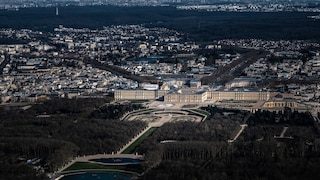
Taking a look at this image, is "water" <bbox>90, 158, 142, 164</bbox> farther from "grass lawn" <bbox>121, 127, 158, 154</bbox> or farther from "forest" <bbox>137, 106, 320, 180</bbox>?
"grass lawn" <bbox>121, 127, 158, 154</bbox>

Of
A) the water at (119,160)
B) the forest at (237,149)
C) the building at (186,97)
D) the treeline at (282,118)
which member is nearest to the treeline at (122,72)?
the building at (186,97)

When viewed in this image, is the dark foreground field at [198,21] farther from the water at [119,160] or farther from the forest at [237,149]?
the water at [119,160]

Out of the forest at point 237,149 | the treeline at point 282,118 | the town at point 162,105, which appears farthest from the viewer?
the treeline at point 282,118

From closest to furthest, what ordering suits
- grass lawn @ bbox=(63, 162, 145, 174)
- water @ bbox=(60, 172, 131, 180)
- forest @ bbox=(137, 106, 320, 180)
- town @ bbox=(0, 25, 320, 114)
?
forest @ bbox=(137, 106, 320, 180) < water @ bbox=(60, 172, 131, 180) < grass lawn @ bbox=(63, 162, 145, 174) < town @ bbox=(0, 25, 320, 114)

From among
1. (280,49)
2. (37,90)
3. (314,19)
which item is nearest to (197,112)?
(37,90)

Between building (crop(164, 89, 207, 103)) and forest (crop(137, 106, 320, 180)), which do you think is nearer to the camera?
forest (crop(137, 106, 320, 180))

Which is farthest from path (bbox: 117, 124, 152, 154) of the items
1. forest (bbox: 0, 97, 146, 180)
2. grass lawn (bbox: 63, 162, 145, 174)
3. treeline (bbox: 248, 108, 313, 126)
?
treeline (bbox: 248, 108, 313, 126)

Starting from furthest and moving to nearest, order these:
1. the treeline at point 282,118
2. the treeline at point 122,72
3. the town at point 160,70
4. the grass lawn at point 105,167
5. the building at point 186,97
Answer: the treeline at point 122,72, the town at point 160,70, the building at point 186,97, the treeline at point 282,118, the grass lawn at point 105,167

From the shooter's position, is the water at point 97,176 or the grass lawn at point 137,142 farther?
the grass lawn at point 137,142
